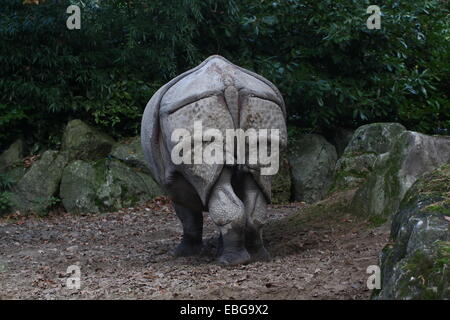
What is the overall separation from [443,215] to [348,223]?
2867 mm

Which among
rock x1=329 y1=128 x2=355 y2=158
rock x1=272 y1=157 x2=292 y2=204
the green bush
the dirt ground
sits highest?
A: the green bush

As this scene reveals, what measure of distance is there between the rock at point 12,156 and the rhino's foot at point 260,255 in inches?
219

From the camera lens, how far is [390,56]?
10227 millimetres

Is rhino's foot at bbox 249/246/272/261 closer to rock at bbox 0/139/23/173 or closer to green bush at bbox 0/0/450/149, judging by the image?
green bush at bbox 0/0/450/149

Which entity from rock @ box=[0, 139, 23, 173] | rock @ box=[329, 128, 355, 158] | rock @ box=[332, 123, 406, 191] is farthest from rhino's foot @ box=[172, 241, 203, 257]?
rock @ box=[0, 139, 23, 173]

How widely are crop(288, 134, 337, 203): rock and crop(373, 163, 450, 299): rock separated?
6009 millimetres

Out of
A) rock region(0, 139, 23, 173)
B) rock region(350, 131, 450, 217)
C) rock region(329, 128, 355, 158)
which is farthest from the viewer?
rock region(329, 128, 355, 158)

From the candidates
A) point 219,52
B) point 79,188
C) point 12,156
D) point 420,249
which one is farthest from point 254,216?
point 12,156

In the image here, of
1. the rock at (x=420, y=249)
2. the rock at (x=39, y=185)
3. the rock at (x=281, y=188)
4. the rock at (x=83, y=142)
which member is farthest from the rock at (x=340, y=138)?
the rock at (x=420, y=249)

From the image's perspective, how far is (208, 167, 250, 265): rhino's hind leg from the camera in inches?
200

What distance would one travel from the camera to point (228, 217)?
510cm
